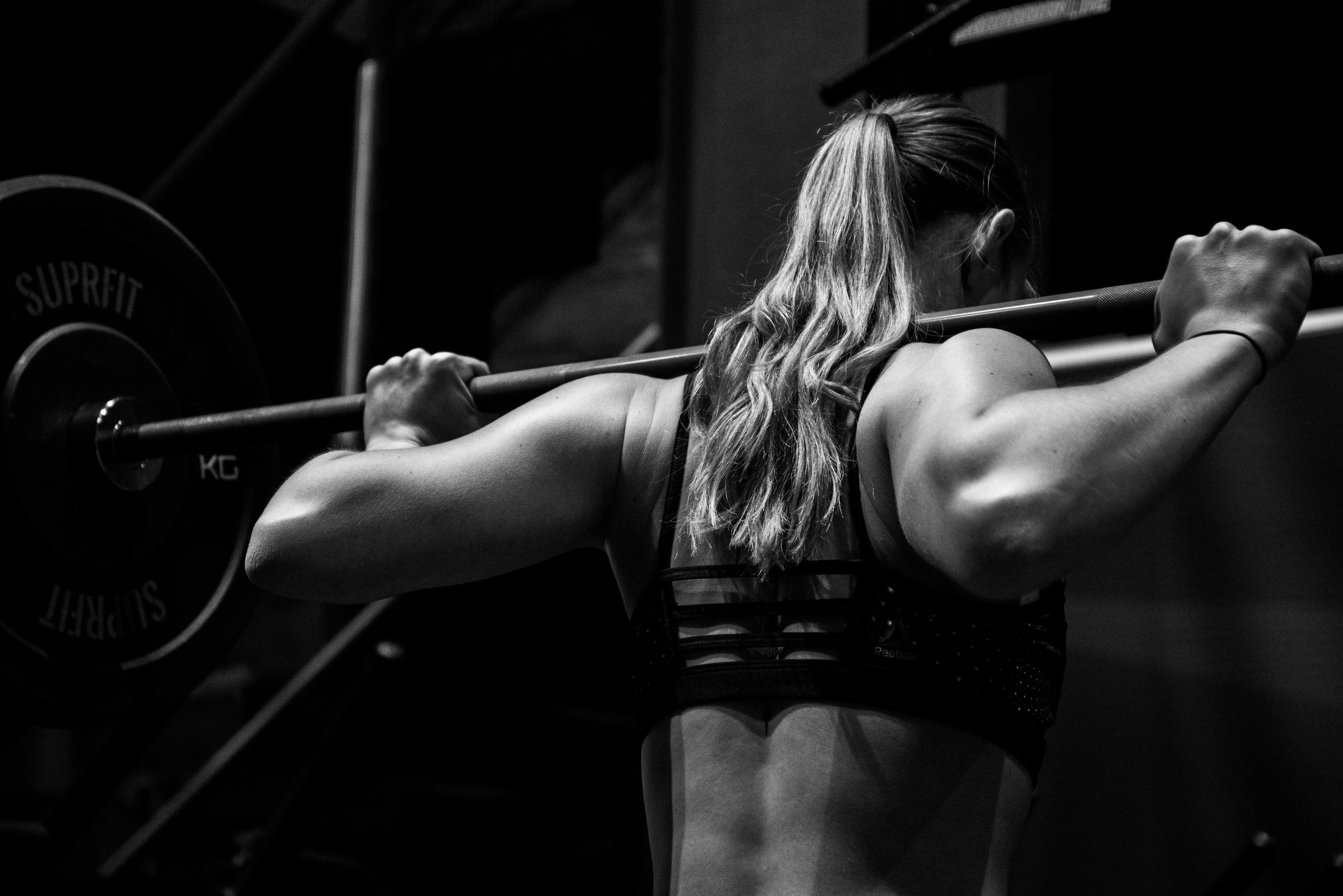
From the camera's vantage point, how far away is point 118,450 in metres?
1.91

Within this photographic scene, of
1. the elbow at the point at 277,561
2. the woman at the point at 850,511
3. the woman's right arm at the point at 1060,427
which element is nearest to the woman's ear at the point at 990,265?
the woman at the point at 850,511

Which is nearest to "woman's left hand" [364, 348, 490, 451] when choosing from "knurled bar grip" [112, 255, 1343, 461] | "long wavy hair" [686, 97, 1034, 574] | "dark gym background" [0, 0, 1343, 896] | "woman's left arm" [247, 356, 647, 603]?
"knurled bar grip" [112, 255, 1343, 461]

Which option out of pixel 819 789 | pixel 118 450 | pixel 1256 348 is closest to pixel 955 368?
pixel 1256 348

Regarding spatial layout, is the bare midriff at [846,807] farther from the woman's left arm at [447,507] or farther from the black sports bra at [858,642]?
the woman's left arm at [447,507]

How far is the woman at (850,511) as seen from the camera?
99cm

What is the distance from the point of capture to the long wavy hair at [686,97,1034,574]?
3.79ft

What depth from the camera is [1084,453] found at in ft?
3.13

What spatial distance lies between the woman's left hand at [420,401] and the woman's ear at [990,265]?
518mm

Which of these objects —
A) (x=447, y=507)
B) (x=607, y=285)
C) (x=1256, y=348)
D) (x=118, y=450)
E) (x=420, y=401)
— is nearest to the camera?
(x=1256, y=348)

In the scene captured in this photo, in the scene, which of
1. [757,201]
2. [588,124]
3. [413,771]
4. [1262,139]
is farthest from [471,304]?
[1262,139]

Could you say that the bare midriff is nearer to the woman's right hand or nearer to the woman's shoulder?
the woman's shoulder

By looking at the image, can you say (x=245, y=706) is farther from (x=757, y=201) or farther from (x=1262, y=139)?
(x=1262, y=139)

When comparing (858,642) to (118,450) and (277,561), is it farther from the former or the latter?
(118,450)

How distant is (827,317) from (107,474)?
1114mm
